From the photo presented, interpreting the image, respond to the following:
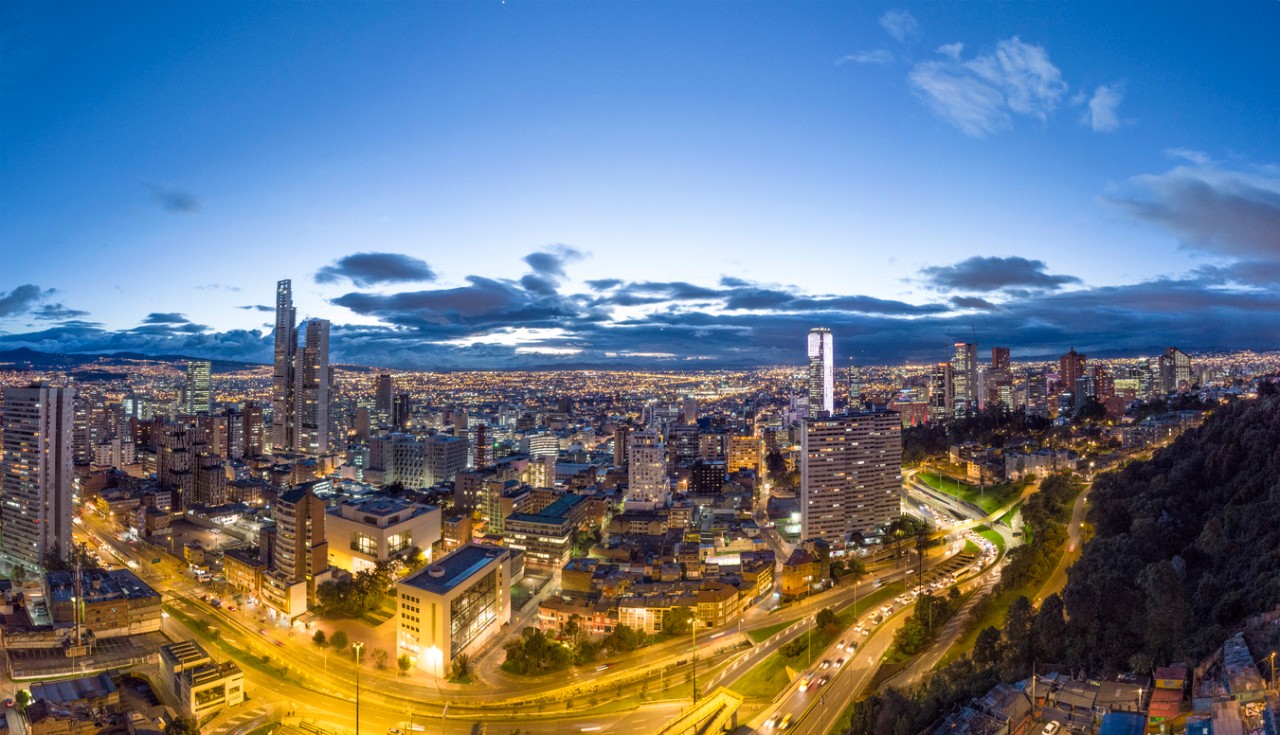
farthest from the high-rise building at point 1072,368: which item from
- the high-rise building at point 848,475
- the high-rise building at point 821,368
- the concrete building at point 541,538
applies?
the concrete building at point 541,538

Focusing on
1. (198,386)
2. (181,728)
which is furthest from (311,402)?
(181,728)

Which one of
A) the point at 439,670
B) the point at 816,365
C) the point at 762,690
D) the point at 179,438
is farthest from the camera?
the point at 816,365

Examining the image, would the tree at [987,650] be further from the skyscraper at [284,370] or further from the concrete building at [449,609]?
the skyscraper at [284,370]

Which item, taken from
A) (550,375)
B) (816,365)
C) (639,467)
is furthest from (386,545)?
(550,375)

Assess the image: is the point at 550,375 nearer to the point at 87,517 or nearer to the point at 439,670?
the point at 87,517

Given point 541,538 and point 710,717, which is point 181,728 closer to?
point 710,717

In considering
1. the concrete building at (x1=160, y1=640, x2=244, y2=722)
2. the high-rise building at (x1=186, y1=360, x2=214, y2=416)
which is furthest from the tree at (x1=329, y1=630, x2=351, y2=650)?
the high-rise building at (x1=186, y1=360, x2=214, y2=416)
